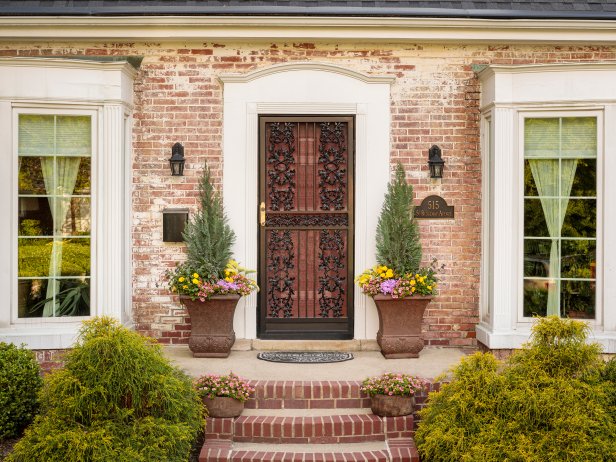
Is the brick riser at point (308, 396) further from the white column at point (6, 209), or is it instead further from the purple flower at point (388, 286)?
the white column at point (6, 209)

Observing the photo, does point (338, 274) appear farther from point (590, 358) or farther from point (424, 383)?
point (590, 358)

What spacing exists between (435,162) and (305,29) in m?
1.93

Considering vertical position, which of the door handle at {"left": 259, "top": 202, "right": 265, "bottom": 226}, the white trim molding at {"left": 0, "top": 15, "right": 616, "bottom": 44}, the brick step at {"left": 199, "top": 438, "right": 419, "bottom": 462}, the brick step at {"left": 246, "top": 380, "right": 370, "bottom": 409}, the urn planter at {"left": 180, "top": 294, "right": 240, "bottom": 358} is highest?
the white trim molding at {"left": 0, "top": 15, "right": 616, "bottom": 44}


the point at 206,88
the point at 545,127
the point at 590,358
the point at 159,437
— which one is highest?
the point at 206,88

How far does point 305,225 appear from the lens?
7363 millimetres

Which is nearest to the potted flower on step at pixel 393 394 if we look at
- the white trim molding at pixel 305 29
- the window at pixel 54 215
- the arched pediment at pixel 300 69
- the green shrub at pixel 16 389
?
the green shrub at pixel 16 389

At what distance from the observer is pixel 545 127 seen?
6.87 m

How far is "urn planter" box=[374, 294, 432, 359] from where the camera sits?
6824mm

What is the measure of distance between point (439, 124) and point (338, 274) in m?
1.94

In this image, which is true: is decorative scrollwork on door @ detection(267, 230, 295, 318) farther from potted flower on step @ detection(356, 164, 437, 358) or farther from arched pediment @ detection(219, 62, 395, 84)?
arched pediment @ detection(219, 62, 395, 84)

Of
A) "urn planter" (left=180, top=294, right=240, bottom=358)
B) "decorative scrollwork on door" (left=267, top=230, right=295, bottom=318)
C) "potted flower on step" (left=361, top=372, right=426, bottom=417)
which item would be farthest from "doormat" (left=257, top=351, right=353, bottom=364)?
"potted flower on step" (left=361, top=372, right=426, bottom=417)

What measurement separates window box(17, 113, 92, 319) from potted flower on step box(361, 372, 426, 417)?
310 cm

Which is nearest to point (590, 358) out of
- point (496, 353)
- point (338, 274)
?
point (496, 353)

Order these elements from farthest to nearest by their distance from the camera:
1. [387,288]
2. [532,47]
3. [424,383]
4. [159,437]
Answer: [532,47] → [387,288] → [424,383] → [159,437]
